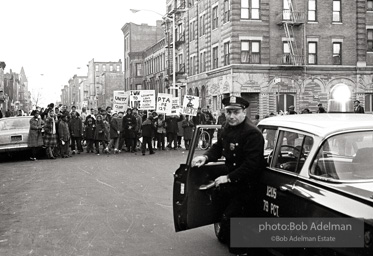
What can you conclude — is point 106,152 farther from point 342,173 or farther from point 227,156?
point 342,173

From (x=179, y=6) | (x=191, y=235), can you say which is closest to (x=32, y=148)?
(x=191, y=235)

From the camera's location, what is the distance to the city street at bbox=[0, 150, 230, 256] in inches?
264

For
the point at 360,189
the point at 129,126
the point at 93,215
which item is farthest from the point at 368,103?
the point at 360,189

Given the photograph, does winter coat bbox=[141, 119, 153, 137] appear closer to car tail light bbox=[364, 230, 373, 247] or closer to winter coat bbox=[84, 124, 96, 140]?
winter coat bbox=[84, 124, 96, 140]

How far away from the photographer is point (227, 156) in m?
5.89

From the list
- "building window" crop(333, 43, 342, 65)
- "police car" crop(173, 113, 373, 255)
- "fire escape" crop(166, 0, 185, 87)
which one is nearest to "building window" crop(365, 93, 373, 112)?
"building window" crop(333, 43, 342, 65)

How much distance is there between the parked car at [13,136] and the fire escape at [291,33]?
979 inches

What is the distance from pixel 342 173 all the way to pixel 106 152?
1805cm

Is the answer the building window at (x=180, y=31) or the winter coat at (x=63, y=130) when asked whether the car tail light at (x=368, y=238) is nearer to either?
the winter coat at (x=63, y=130)

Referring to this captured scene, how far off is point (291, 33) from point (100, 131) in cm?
2283

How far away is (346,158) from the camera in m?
4.81

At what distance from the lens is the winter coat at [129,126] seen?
21859 millimetres

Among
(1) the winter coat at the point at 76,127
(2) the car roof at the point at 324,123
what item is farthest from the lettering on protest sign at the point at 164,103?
(2) the car roof at the point at 324,123

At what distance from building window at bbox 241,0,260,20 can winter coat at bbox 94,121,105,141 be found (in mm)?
20623
